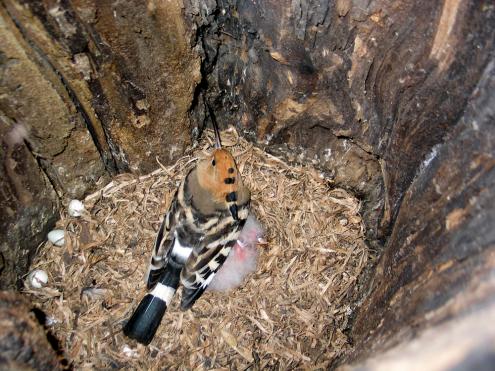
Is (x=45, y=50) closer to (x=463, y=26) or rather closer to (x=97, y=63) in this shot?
(x=97, y=63)

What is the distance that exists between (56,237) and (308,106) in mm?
2013

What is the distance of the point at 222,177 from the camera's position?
367cm

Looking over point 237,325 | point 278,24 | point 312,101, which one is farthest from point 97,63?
point 237,325

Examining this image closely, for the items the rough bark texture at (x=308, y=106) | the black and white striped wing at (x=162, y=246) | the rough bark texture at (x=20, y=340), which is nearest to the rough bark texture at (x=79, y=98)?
the rough bark texture at (x=308, y=106)

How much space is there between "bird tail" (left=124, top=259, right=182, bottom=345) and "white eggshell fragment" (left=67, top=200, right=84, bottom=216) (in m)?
0.82

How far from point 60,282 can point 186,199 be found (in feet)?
3.47

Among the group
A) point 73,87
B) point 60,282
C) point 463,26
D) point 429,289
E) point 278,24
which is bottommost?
point 60,282

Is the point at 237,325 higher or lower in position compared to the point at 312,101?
lower

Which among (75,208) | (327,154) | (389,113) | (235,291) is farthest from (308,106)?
(75,208)

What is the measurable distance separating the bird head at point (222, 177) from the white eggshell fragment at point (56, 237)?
1.08 m

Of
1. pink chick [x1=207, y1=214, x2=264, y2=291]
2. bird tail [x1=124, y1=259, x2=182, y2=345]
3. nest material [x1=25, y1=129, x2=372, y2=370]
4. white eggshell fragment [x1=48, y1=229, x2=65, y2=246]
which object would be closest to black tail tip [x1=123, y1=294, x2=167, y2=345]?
bird tail [x1=124, y1=259, x2=182, y2=345]

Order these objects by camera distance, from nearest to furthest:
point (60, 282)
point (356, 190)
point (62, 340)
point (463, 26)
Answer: point (463, 26) → point (62, 340) → point (60, 282) → point (356, 190)

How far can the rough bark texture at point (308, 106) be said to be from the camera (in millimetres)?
2062

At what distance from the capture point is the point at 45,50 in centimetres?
270
